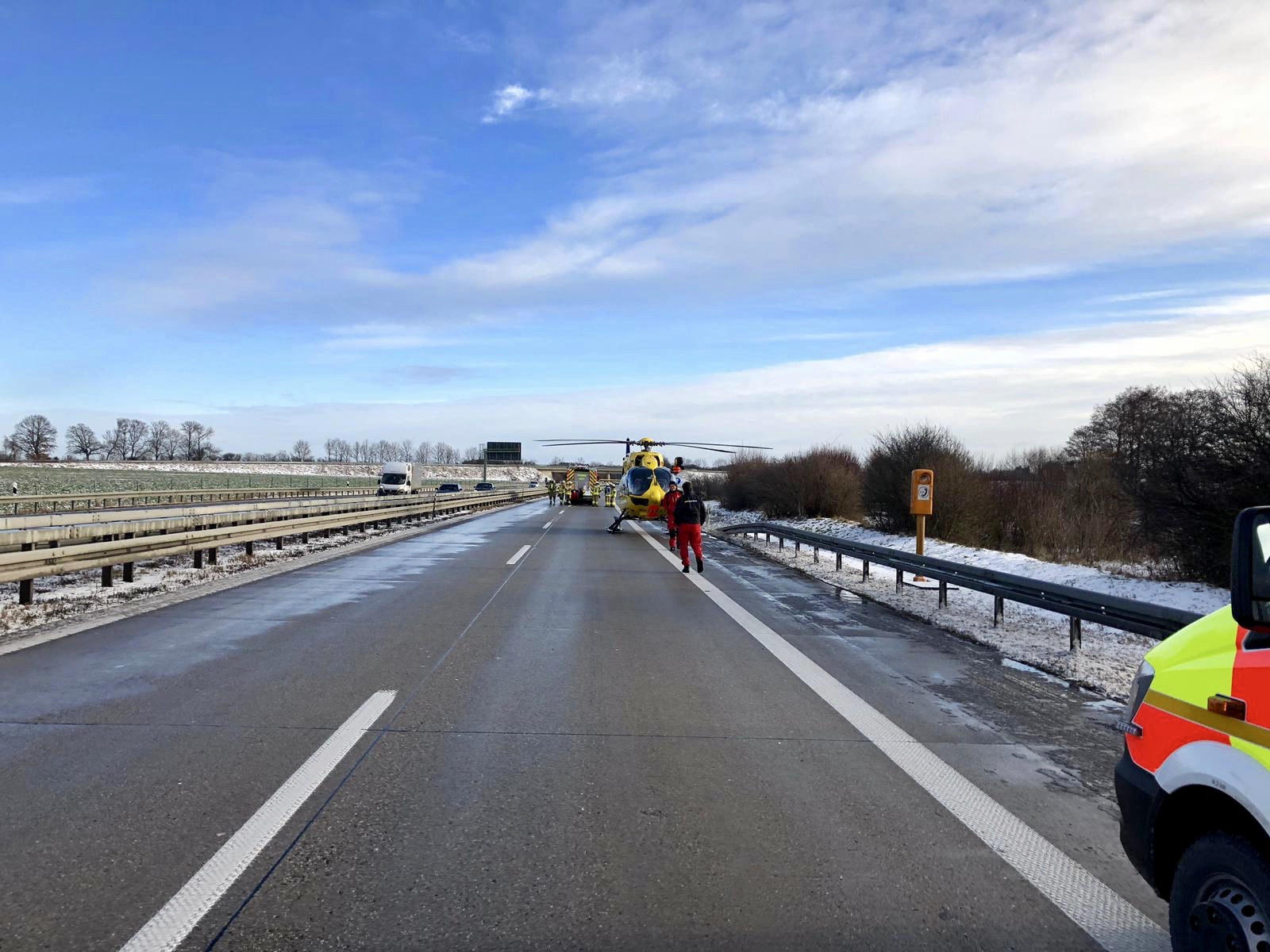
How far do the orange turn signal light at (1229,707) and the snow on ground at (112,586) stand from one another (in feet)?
32.8

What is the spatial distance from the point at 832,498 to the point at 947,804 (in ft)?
114

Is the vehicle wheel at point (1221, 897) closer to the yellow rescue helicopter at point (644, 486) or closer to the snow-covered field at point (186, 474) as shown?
the yellow rescue helicopter at point (644, 486)

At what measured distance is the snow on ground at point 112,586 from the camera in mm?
10164

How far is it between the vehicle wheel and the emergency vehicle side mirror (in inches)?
23.9

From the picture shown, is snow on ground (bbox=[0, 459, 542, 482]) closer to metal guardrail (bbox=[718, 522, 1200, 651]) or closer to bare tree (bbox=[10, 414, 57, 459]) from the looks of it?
bare tree (bbox=[10, 414, 57, 459])

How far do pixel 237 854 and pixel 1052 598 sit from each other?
848 cm

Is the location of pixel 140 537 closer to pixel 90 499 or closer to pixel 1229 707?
pixel 1229 707

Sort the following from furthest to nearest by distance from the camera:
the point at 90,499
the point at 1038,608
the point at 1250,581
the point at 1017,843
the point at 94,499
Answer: the point at 94,499
the point at 90,499
the point at 1038,608
the point at 1017,843
the point at 1250,581

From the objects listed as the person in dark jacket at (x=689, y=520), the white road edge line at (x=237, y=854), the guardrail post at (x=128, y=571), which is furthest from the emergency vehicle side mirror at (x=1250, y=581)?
the guardrail post at (x=128, y=571)

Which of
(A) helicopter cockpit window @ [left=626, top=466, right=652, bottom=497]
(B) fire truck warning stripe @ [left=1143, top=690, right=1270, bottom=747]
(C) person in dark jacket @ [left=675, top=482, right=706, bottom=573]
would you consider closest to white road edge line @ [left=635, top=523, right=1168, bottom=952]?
(B) fire truck warning stripe @ [left=1143, top=690, right=1270, bottom=747]

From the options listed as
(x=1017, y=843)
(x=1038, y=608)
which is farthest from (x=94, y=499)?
(x=1017, y=843)

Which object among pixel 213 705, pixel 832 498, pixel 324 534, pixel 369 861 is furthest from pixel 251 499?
pixel 369 861

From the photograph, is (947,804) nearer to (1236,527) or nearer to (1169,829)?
(1169,829)

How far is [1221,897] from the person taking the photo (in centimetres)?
256
